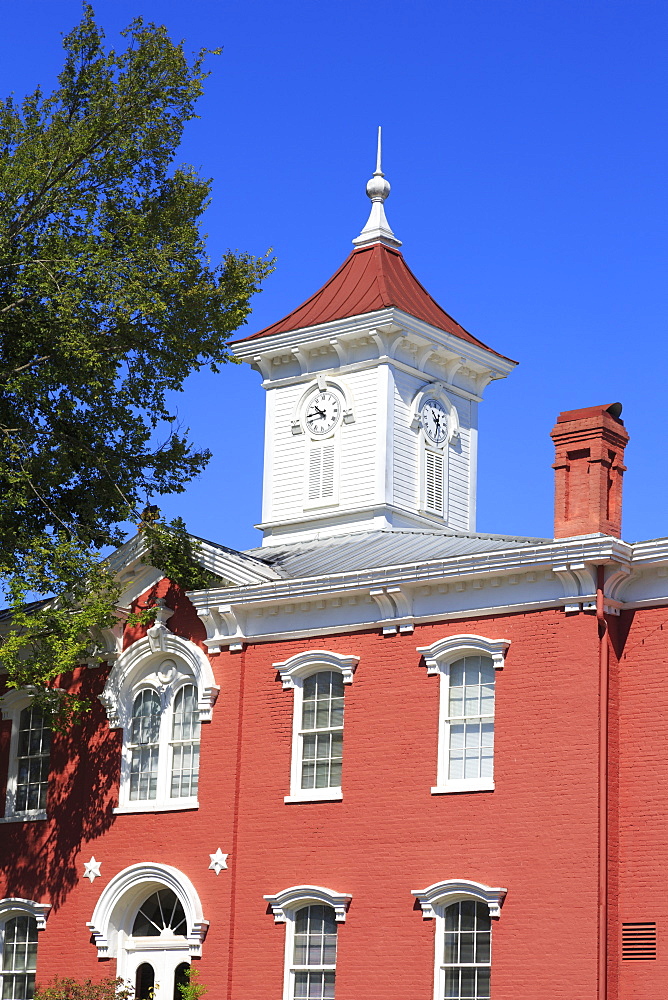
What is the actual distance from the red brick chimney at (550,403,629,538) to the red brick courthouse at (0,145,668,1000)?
0.05 meters

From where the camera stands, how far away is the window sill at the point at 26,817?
2927cm

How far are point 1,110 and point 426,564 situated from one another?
36.4 feet

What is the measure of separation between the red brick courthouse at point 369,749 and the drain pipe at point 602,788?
0.04 meters

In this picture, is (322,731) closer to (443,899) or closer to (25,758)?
(443,899)

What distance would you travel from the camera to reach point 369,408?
1251 inches

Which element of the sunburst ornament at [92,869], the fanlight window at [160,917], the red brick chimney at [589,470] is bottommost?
the fanlight window at [160,917]

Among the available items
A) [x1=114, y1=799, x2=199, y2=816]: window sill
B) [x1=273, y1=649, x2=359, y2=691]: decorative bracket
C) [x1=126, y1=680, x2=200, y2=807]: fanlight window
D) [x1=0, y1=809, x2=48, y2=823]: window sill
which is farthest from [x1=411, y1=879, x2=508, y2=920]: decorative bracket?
[x1=0, y1=809, x2=48, y2=823]: window sill

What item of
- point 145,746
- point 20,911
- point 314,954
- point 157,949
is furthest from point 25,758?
point 314,954

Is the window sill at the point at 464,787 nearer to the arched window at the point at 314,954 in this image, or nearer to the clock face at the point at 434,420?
the arched window at the point at 314,954

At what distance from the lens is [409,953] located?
77.1 feet

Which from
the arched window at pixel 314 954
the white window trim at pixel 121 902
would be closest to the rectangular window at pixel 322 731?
the arched window at pixel 314 954

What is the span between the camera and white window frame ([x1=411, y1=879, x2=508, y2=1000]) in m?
22.6

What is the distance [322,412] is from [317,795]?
31.4 feet

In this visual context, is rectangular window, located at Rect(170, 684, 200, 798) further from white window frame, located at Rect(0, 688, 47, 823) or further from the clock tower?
the clock tower
